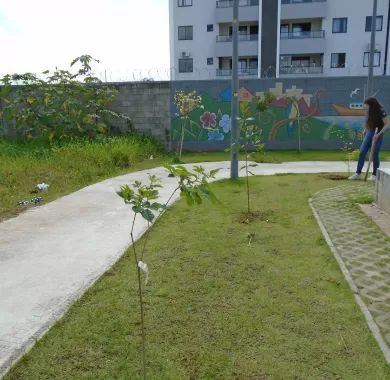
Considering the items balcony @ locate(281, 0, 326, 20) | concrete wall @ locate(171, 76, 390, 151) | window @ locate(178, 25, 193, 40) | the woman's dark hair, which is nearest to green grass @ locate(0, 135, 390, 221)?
concrete wall @ locate(171, 76, 390, 151)

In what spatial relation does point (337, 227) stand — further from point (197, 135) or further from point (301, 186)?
point (197, 135)

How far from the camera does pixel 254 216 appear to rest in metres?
5.61

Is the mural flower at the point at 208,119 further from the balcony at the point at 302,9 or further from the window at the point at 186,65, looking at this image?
the balcony at the point at 302,9

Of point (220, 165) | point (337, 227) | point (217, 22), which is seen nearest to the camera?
point (337, 227)

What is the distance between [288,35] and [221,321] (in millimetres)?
33286

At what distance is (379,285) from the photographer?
3.44m

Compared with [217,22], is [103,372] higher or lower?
lower

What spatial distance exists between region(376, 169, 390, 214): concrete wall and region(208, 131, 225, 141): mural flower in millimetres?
8063

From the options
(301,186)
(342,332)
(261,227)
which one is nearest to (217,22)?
(301,186)

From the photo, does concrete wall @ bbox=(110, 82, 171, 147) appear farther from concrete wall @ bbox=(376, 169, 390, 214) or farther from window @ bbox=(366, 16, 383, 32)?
window @ bbox=(366, 16, 383, 32)

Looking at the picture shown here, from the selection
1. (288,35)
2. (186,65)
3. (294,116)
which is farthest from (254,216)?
(186,65)

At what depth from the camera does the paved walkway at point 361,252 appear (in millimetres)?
2990

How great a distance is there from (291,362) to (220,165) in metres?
8.41

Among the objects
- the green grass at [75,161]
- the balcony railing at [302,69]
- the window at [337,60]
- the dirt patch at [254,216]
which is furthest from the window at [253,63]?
the dirt patch at [254,216]
